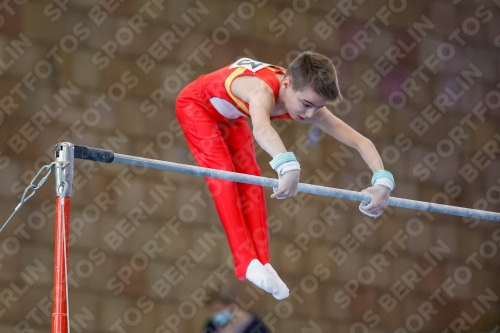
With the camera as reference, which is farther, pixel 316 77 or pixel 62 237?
pixel 316 77

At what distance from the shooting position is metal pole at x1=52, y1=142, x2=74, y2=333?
249 centimetres

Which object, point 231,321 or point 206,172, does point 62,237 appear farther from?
point 231,321

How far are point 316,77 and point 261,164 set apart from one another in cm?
250

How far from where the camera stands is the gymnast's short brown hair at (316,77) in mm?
3012

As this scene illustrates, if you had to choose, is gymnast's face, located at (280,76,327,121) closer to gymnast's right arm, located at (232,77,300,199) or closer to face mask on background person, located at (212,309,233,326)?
gymnast's right arm, located at (232,77,300,199)

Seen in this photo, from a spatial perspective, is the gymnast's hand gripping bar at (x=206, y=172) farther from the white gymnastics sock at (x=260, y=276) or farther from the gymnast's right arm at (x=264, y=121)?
the white gymnastics sock at (x=260, y=276)

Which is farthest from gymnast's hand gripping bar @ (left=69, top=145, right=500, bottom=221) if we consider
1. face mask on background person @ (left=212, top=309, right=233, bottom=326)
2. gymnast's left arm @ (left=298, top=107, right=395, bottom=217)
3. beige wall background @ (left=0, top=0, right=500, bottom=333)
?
beige wall background @ (left=0, top=0, right=500, bottom=333)

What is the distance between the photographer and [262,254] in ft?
10.8

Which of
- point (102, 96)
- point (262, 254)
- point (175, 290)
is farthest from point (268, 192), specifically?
point (262, 254)

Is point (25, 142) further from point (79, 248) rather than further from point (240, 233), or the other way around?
point (240, 233)

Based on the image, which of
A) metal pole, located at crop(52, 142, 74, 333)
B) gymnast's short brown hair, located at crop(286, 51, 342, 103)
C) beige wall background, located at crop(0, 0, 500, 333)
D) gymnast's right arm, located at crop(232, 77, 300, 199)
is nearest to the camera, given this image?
metal pole, located at crop(52, 142, 74, 333)

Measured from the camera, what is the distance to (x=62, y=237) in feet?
8.42

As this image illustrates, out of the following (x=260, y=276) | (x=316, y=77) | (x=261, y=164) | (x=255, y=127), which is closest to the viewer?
(x=255, y=127)

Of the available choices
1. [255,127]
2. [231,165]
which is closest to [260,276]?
[231,165]
